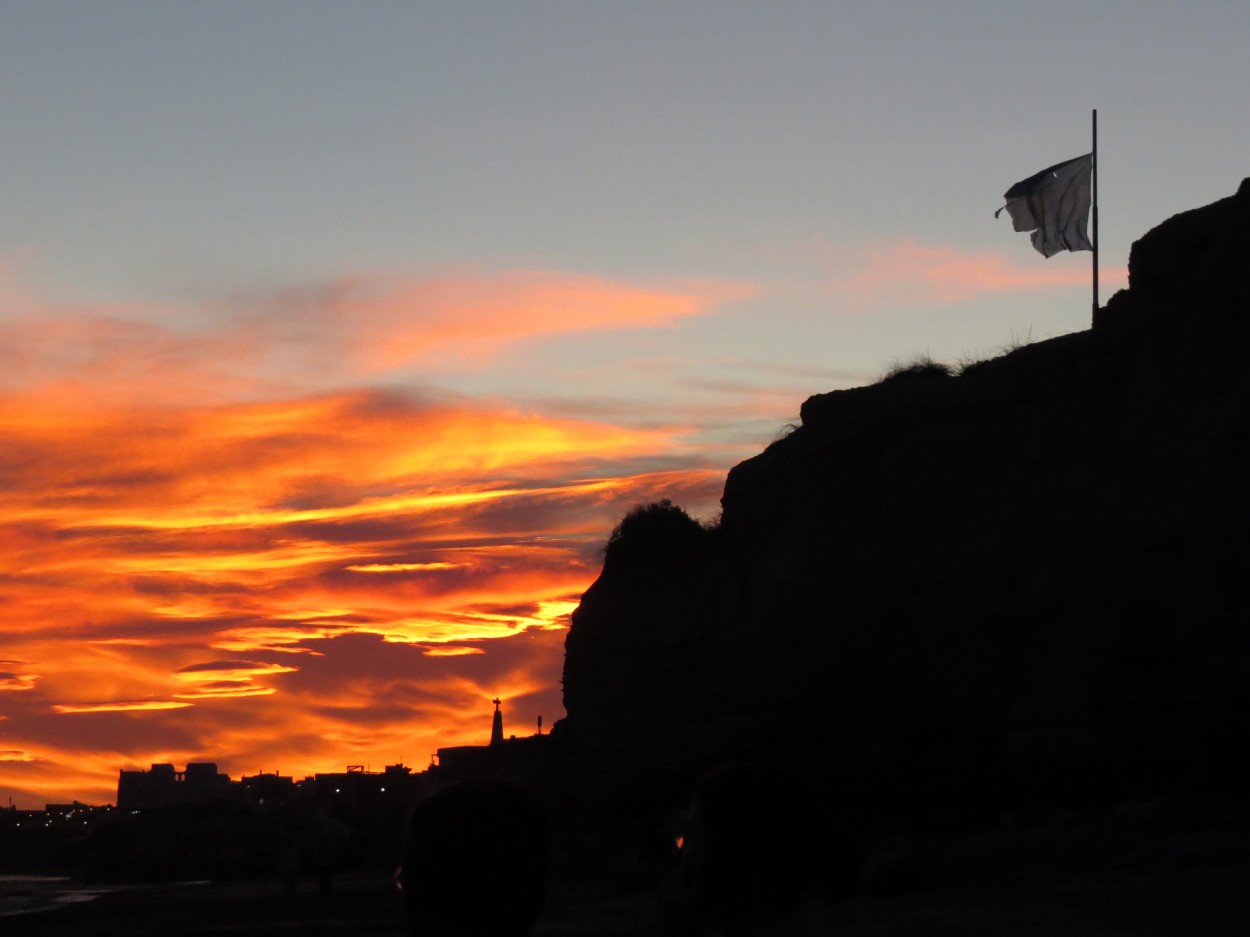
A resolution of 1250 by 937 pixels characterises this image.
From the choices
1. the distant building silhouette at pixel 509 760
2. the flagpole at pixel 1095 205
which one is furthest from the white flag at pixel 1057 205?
the distant building silhouette at pixel 509 760

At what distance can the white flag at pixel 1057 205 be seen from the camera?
3069 cm

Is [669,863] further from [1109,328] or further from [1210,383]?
[1109,328]

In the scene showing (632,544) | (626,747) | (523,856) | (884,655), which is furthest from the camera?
(632,544)

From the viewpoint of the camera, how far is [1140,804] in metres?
24.2

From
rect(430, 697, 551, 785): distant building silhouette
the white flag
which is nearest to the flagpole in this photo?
the white flag

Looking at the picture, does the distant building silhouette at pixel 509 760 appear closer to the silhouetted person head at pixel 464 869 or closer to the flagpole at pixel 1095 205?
the flagpole at pixel 1095 205

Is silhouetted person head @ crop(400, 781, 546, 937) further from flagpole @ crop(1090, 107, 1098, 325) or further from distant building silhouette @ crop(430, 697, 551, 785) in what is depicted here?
distant building silhouette @ crop(430, 697, 551, 785)

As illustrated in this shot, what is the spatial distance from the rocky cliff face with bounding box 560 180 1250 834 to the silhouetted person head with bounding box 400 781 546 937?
23073 millimetres

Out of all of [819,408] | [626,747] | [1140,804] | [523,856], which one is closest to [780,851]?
[523,856]

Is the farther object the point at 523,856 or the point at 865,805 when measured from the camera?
the point at 865,805

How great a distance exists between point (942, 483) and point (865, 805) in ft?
21.4

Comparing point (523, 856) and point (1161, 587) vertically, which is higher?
point (1161, 587)

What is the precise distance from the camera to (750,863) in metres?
4.59

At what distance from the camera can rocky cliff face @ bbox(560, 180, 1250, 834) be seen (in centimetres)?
2531
